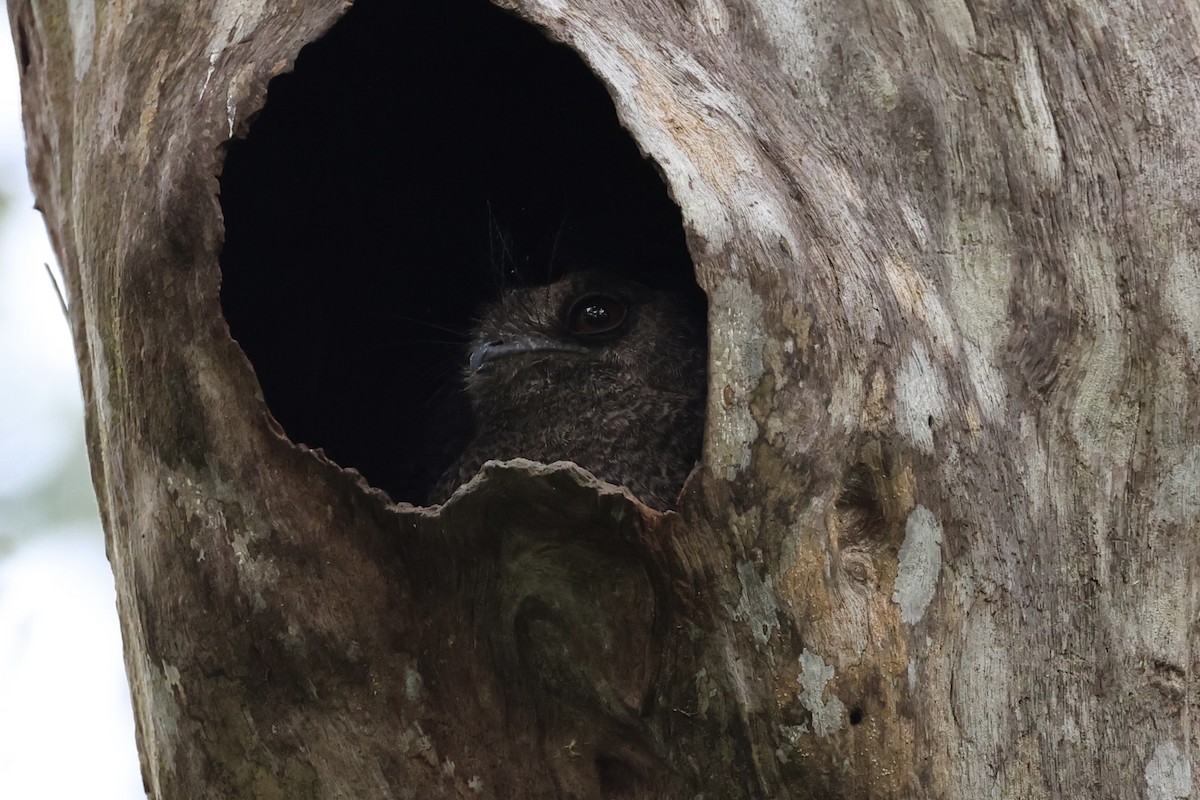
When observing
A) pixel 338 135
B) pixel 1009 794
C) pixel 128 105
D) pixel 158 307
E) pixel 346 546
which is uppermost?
pixel 338 135

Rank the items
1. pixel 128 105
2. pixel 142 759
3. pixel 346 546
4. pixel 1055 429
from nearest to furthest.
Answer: pixel 346 546, pixel 1055 429, pixel 128 105, pixel 142 759

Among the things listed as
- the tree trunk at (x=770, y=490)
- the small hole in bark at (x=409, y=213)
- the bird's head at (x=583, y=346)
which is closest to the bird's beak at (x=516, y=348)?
the bird's head at (x=583, y=346)

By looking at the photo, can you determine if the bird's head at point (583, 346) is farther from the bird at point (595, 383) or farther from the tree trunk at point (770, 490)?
the tree trunk at point (770, 490)

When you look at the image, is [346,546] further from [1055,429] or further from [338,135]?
[338,135]

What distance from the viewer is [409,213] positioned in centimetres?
498

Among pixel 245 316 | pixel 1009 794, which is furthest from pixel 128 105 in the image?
pixel 1009 794

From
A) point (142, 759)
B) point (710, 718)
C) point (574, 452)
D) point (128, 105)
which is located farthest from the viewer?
point (574, 452)

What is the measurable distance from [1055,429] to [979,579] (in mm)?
437

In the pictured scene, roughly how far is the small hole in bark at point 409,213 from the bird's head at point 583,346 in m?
0.39

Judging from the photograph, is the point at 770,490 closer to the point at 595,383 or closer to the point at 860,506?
the point at 860,506

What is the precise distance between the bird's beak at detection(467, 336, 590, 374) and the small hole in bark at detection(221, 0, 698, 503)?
23.9 inches

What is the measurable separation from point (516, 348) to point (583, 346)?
0.79 ft

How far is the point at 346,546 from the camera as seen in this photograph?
8.93 feet

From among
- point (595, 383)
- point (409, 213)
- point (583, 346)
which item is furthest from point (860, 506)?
point (409, 213)
